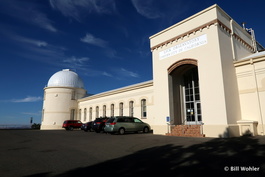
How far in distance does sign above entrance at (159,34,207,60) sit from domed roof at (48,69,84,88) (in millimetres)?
22329

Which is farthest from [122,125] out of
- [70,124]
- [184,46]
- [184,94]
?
[70,124]

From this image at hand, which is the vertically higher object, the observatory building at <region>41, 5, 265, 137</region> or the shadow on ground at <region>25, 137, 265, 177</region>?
the observatory building at <region>41, 5, 265, 137</region>

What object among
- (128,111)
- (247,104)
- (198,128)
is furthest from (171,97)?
(128,111)

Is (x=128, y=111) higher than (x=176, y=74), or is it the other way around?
(x=176, y=74)

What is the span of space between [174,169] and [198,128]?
928 cm

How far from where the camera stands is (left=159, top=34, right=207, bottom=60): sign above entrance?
46.0 feet

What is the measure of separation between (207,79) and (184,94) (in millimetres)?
3733

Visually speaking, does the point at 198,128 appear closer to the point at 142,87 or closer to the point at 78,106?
the point at 142,87

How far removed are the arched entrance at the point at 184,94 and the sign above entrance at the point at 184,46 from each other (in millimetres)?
1026

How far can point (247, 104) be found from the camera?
13.3 meters

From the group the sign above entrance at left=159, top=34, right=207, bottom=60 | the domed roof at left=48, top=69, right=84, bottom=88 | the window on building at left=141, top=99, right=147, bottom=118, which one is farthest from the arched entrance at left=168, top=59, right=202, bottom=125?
the domed roof at left=48, top=69, right=84, bottom=88

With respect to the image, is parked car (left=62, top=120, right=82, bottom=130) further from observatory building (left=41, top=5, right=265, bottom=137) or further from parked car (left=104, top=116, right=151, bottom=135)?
parked car (left=104, top=116, right=151, bottom=135)

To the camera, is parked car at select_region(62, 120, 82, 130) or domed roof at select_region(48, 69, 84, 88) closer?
parked car at select_region(62, 120, 82, 130)

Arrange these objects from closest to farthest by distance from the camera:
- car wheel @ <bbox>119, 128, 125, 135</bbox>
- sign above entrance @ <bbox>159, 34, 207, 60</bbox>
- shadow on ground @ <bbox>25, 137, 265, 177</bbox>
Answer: shadow on ground @ <bbox>25, 137, 265, 177</bbox> → sign above entrance @ <bbox>159, 34, 207, 60</bbox> → car wheel @ <bbox>119, 128, 125, 135</bbox>
